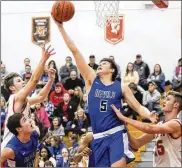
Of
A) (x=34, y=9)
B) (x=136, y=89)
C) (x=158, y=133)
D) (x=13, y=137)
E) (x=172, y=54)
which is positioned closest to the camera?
(x=158, y=133)

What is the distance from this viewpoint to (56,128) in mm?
10984

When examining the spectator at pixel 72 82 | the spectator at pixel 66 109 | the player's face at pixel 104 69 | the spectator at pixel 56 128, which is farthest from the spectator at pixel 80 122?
the player's face at pixel 104 69

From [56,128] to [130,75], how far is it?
2.88 m

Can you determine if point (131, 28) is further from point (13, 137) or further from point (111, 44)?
point (13, 137)

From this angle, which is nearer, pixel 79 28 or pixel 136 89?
pixel 136 89

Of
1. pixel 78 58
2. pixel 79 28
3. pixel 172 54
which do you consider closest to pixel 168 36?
pixel 172 54

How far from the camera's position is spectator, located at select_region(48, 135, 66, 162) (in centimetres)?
970

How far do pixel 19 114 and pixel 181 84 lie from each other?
305 inches

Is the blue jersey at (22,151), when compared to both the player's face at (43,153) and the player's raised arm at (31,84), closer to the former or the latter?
the player's raised arm at (31,84)

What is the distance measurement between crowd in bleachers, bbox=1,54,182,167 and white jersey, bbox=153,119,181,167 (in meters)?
3.90

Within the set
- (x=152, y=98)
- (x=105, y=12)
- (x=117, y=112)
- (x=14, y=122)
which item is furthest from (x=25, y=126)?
(x=152, y=98)

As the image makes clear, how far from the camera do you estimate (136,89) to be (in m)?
11.6

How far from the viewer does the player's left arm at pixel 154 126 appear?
15.9 feet

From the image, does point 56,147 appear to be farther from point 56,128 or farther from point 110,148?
point 110,148
